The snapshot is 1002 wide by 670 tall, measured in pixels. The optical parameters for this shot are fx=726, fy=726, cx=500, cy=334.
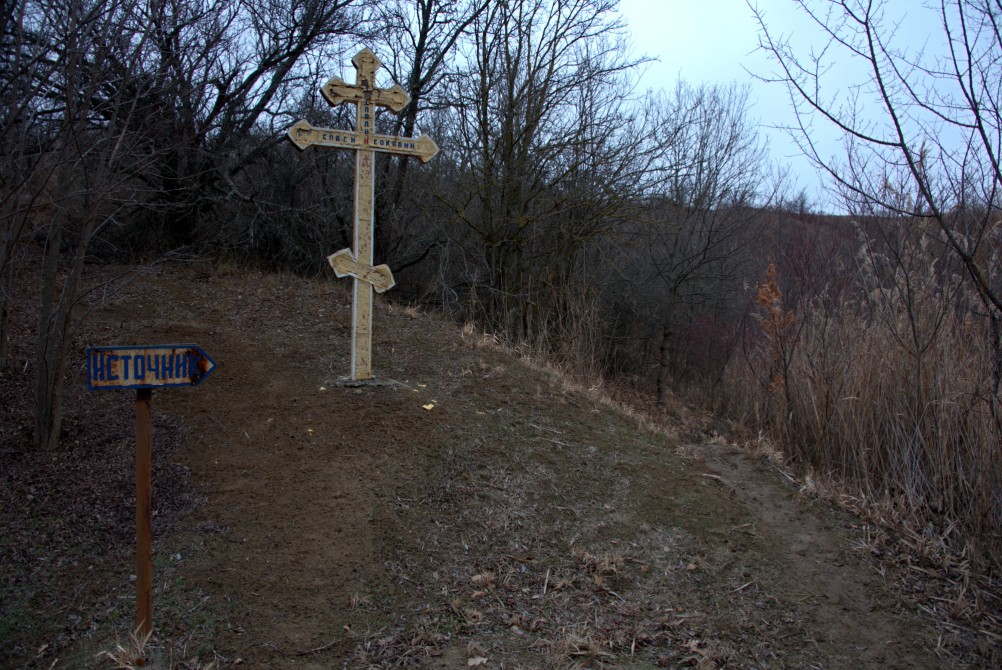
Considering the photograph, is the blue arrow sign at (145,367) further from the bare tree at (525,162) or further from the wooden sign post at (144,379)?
the bare tree at (525,162)

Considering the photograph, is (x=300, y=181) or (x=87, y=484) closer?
(x=87, y=484)

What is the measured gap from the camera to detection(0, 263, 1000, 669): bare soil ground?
3.55 m

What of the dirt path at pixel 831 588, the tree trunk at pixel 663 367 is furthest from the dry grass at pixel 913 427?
the tree trunk at pixel 663 367

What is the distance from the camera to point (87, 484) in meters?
4.80

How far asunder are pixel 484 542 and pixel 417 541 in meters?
0.41

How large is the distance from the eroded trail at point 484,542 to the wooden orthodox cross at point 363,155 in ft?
1.97

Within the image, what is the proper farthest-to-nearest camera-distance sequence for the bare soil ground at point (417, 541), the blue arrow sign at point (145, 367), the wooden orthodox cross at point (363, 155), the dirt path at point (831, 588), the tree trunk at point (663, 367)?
the tree trunk at point (663, 367)
the wooden orthodox cross at point (363, 155)
the dirt path at point (831, 588)
the bare soil ground at point (417, 541)
the blue arrow sign at point (145, 367)

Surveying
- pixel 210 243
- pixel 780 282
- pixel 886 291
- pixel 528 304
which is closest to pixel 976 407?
pixel 886 291

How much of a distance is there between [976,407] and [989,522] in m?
0.76

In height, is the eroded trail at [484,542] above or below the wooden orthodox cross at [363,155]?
below

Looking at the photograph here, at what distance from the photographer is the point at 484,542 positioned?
4422 mm

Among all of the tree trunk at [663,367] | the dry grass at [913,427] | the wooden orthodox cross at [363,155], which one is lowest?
the tree trunk at [663,367]

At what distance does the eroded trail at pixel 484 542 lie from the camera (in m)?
3.57

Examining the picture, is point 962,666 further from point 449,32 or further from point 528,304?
point 449,32
